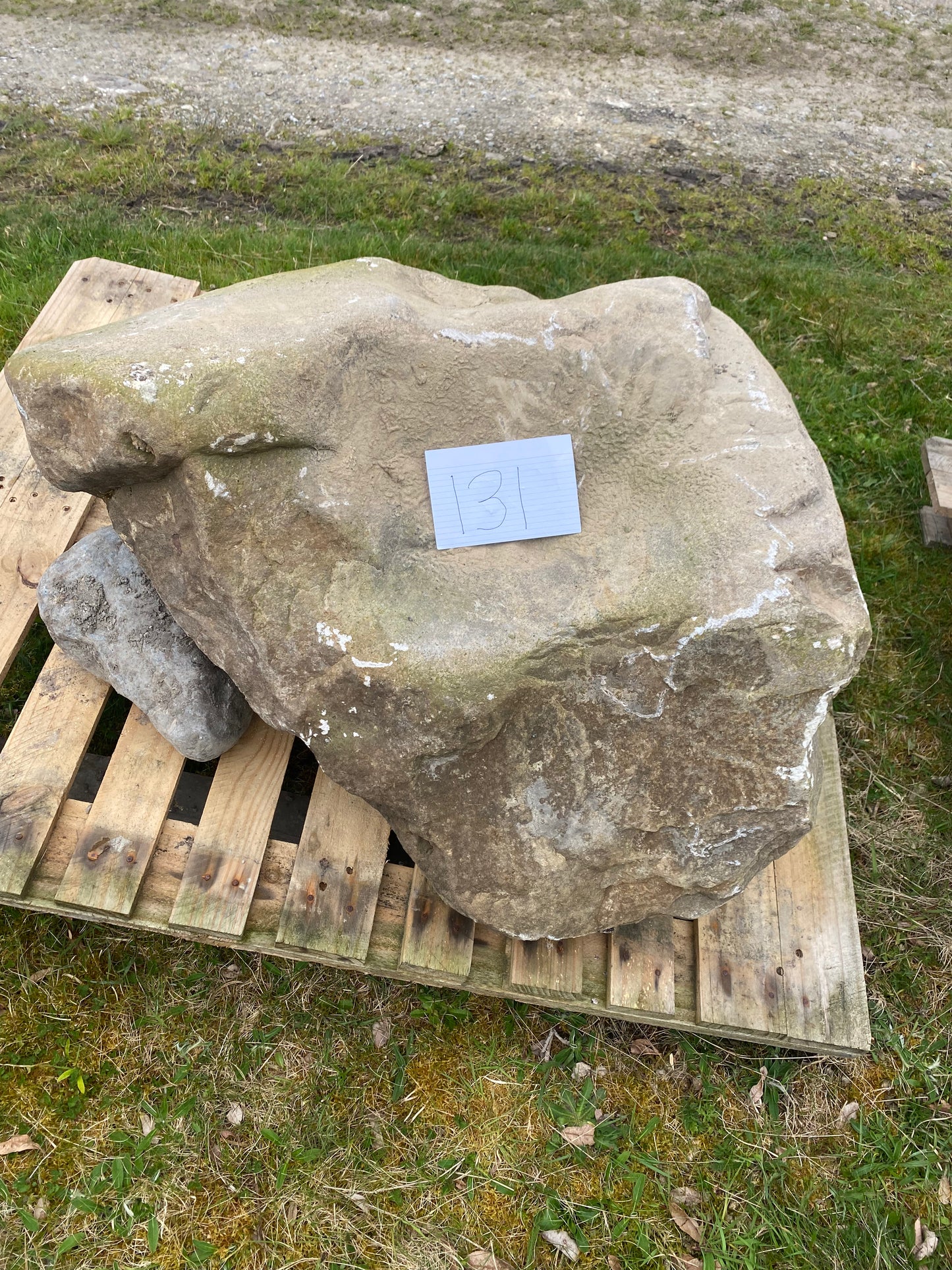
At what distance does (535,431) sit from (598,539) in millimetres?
316

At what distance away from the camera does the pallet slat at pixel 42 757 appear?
7.67 feet

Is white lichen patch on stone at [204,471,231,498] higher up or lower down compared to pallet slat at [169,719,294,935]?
higher up

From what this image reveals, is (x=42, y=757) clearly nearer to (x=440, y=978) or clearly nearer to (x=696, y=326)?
(x=440, y=978)

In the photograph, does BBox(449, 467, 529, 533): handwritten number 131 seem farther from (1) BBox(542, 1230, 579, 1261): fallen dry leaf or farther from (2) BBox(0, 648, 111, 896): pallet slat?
(1) BBox(542, 1230, 579, 1261): fallen dry leaf

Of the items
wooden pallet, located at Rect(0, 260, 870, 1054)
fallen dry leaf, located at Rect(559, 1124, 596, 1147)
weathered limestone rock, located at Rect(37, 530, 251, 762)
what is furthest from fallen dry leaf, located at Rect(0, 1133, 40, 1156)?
fallen dry leaf, located at Rect(559, 1124, 596, 1147)

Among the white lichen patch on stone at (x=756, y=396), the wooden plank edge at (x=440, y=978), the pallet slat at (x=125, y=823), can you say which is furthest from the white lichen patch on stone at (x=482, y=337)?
the wooden plank edge at (x=440, y=978)

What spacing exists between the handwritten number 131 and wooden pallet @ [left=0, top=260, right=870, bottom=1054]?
931 mm

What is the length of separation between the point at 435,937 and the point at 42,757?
1.22 meters

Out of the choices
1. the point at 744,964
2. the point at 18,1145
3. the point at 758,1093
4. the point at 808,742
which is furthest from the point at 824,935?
the point at 18,1145

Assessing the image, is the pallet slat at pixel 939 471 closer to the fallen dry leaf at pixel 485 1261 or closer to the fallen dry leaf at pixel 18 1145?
the fallen dry leaf at pixel 485 1261

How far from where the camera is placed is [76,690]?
8.53 feet

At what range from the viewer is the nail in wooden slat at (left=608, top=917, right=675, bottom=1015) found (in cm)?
233

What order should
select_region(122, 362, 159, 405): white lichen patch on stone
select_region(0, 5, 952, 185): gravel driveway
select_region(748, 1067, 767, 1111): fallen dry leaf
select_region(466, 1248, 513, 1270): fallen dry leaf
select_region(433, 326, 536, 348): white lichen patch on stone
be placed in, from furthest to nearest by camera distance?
select_region(0, 5, 952, 185): gravel driveway < select_region(748, 1067, 767, 1111): fallen dry leaf < select_region(466, 1248, 513, 1270): fallen dry leaf < select_region(433, 326, 536, 348): white lichen patch on stone < select_region(122, 362, 159, 405): white lichen patch on stone

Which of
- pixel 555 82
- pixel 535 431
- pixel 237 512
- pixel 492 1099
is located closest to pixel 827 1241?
pixel 492 1099
